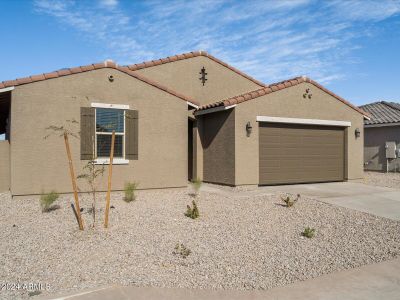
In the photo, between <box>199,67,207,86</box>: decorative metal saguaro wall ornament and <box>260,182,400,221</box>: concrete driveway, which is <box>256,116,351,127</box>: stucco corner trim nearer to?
<box>260,182,400,221</box>: concrete driveway

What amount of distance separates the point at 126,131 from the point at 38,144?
247cm

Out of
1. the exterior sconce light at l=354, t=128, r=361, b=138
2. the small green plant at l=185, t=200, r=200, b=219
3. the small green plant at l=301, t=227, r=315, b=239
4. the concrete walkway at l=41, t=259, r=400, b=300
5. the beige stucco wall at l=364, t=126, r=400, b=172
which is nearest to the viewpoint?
the concrete walkway at l=41, t=259, r=400, b=300

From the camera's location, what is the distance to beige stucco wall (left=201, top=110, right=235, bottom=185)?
11672 millimetres

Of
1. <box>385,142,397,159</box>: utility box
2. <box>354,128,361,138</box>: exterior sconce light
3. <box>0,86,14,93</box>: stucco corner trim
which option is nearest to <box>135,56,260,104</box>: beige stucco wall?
<box>0,86,14,93</box>: stucco corner trim

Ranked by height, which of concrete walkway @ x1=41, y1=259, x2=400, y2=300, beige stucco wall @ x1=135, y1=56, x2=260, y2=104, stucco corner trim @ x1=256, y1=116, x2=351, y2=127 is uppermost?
beige stucco wall @ x1=135, y1=56, x2=260, y2=104

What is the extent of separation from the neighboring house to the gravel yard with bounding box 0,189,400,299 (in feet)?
37.5

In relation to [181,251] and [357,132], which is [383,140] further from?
[181,251]

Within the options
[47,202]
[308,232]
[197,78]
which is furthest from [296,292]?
[197,78]

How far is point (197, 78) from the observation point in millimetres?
14000

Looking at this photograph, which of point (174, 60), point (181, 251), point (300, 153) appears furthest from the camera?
point (174, 60)

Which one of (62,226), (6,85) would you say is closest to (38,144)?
(6,85)

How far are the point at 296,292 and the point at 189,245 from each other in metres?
2.16

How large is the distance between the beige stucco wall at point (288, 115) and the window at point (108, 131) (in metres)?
3.73

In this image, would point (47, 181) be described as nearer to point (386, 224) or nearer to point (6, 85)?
point (6, 85)
